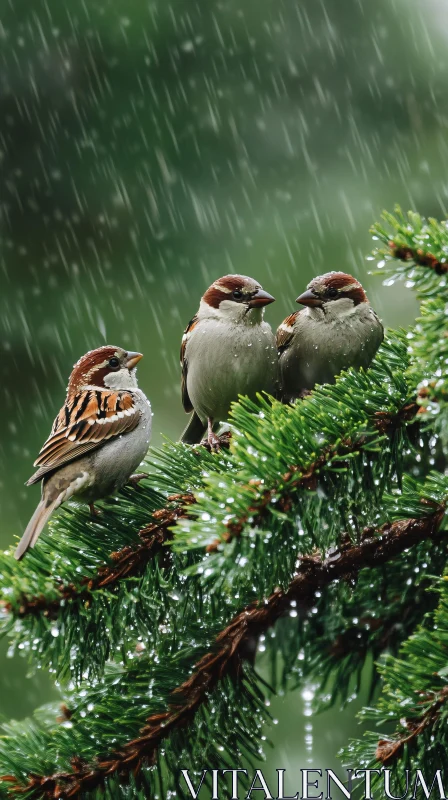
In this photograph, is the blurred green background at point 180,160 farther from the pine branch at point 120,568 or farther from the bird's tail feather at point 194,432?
the pine branch at point 120,568

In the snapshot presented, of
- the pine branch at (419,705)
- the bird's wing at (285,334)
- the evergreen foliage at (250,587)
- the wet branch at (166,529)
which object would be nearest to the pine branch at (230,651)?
the evergreen foliage at (250,587)

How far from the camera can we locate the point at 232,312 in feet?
9.70

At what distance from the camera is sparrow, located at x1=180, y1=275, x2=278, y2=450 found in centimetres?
275

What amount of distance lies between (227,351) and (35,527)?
110 centimetres

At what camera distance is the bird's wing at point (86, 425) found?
7.86 feet

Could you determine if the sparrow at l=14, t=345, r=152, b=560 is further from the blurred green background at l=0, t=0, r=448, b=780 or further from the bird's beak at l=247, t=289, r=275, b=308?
the blurred green background at l=0, t=0, r=448, b=780

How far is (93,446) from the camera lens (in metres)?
2.46

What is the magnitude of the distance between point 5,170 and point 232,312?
114 inches

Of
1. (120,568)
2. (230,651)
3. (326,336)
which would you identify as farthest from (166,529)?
(326,336)

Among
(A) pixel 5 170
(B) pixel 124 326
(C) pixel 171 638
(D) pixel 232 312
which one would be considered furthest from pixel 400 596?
(A) pixel 5 170

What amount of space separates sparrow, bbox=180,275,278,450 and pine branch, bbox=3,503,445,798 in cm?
80

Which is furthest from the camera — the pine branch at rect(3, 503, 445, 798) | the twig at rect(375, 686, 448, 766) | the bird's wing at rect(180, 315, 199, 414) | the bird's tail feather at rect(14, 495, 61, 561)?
the bird's wing at rect(180, 315, 199, 414)

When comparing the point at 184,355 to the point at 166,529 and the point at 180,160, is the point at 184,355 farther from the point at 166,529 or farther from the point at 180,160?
the point at 180,160

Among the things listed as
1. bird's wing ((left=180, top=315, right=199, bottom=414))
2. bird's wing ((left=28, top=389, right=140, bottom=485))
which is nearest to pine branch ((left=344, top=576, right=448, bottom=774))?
bird's wing ((left=28, top=389, right=140, bottom=485))
